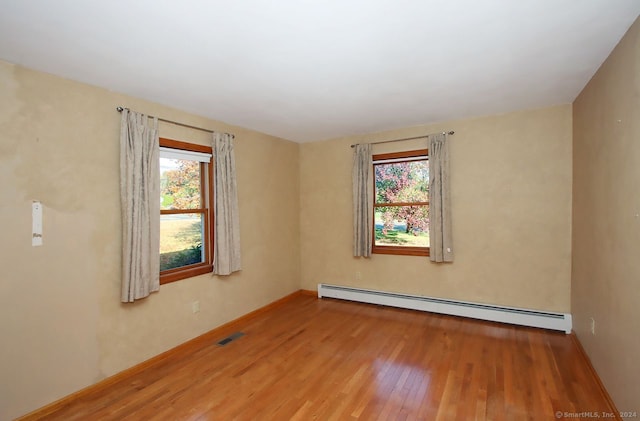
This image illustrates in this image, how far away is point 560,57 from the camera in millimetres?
2268

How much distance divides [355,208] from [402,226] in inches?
29.4

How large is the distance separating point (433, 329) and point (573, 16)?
10.4 ft

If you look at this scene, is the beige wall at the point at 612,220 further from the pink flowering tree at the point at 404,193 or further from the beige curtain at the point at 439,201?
A: the pink flowering tree at the point at 404,193

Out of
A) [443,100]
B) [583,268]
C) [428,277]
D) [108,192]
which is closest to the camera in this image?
[108,192]

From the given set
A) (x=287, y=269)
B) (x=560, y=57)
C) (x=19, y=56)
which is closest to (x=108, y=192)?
(x=19, y=56)

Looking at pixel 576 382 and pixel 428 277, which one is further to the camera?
pixel 428 277

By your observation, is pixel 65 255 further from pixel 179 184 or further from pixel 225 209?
pixel 225 209

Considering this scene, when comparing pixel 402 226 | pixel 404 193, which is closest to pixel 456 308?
pixel 402 226

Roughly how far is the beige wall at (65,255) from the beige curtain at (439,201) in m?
3.08

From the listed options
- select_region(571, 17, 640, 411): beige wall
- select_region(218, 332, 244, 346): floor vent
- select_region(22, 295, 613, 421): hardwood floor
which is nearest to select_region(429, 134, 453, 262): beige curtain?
select_region(22, 295, 613, 421): hardwood floor

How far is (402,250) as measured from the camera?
14.3 feet

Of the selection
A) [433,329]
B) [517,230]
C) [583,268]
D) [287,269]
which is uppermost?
[517,230]

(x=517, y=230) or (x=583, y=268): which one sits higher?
(x=517, y=230)

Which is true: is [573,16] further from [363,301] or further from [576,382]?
[363,301]
